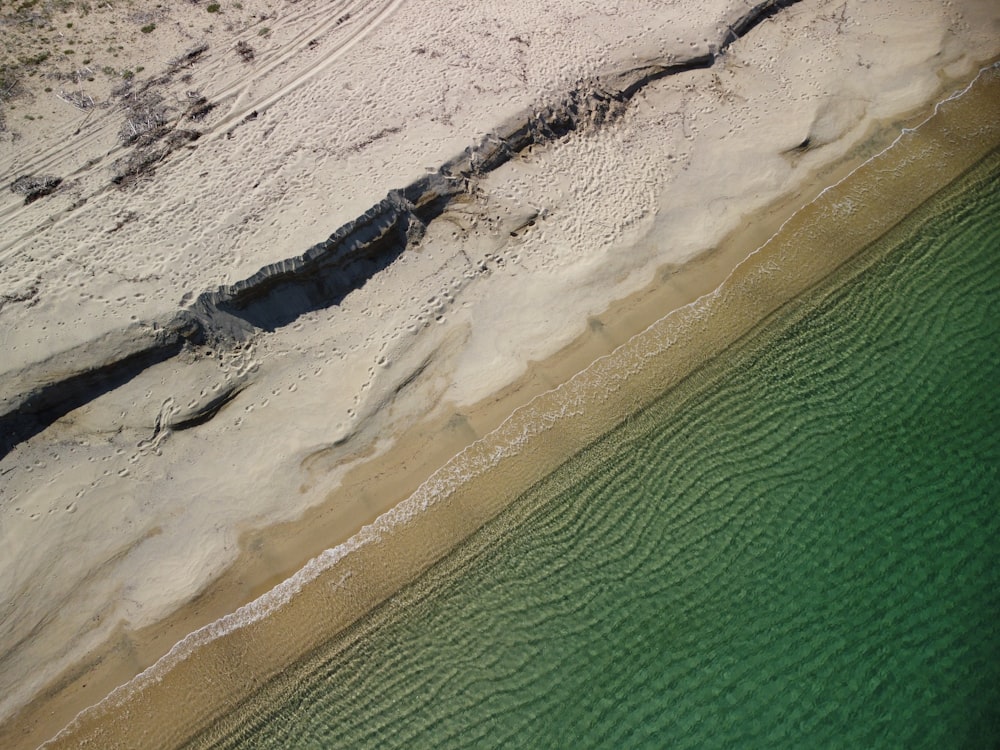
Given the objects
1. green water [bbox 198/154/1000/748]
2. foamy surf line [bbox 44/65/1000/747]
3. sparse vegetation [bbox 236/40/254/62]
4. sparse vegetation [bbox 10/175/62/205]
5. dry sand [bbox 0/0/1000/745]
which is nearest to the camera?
green water [bbox 198/154/1000/748]

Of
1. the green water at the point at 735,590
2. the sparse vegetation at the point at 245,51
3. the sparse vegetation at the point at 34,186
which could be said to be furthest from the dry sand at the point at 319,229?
the green water at the point at 735,590

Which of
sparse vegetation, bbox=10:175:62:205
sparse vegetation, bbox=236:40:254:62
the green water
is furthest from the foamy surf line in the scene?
sparse vegetation, bbox=236:40:254:62

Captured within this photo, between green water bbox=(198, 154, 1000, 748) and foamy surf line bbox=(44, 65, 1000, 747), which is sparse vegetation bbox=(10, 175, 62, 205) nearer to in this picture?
foamy surf line bbox=(44, 65, 1000, 747)

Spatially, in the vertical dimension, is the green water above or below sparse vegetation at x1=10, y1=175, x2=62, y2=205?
below

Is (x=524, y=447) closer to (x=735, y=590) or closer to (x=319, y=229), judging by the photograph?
(x=735, y=590)

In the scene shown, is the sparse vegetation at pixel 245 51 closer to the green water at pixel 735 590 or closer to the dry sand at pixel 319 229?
the dry sand at pixel 319 229

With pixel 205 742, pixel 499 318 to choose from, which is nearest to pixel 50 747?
pixel 205 742
